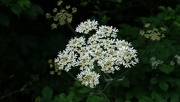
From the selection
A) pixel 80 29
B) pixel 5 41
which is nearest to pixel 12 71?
pixel 5 41

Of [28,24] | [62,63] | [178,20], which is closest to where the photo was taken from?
[62,63]

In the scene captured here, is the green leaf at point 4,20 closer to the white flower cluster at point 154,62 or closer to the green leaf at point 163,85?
the white flower cluster at point 154,62

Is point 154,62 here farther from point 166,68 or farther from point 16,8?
point 16,8

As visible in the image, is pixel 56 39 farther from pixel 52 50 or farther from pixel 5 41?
pixel 5 41

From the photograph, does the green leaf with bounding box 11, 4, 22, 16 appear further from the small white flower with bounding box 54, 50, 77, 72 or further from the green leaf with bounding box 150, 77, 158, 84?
the green leaf with bounding box 150, 77, 158, 84

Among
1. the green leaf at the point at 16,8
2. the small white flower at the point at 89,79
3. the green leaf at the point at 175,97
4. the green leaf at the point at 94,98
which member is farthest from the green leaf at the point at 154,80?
the green leaf at the point at 16,8

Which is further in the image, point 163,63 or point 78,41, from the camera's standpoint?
point 163,63

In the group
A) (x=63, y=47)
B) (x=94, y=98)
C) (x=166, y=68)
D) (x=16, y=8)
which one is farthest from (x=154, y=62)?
Answer: (x=63, y=47)
